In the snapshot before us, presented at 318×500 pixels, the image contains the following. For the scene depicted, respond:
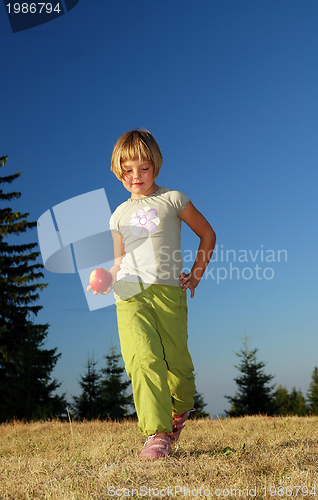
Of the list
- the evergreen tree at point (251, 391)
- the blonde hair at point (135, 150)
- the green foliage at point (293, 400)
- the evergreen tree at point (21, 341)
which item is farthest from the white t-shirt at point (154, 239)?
the green foliage at point (293, 400)

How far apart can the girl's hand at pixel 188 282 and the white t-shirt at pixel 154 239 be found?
0.15 feet

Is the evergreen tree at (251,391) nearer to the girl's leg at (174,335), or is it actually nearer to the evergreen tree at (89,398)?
the evergreen tree at (89,398)

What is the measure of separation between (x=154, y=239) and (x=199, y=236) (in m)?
0.47

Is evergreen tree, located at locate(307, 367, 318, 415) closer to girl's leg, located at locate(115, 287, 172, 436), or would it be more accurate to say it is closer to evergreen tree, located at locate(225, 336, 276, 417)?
evergreen tree, located at locate(225, 336, 276, 417)

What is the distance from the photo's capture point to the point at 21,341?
59.9 ft

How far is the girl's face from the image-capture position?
11.5 feet

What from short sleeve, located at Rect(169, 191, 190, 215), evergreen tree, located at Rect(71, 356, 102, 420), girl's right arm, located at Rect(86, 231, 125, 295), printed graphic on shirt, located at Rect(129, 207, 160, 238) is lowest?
evergreen tree, located at Rect(71, 356, 102, 420)

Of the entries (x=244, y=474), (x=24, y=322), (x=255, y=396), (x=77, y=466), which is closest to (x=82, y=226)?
(x=77, y=466)

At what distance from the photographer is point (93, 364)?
25.5 meters

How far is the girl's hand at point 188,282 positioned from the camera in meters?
3.37

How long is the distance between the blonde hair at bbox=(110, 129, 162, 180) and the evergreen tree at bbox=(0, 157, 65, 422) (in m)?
15.6

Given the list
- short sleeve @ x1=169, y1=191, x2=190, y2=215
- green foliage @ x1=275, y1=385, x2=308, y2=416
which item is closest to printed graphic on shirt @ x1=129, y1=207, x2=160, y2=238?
short sleeve @ x1=169, y1=191, x2=190, y2=215

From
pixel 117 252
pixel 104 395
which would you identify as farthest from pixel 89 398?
pixel 117 252

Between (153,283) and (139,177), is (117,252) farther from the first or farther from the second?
(139,177)
